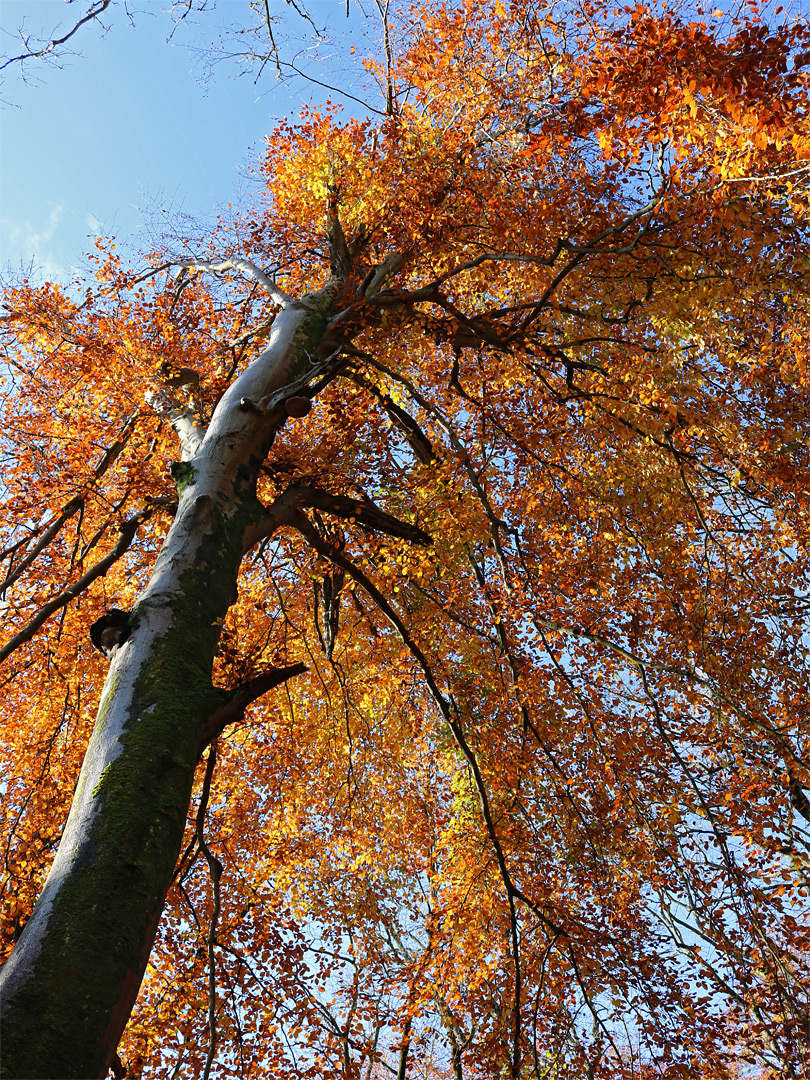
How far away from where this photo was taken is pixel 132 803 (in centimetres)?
266

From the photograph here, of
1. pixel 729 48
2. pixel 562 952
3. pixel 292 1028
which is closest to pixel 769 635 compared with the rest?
pixel 562 952

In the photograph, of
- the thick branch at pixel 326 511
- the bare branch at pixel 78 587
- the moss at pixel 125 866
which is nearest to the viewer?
the moss at pixel 125 866

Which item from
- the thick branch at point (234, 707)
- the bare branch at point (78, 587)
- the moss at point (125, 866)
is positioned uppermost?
the bare branch at point (78, 587)

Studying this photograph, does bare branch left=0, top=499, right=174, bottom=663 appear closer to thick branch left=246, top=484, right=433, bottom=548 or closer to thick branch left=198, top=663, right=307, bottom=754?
thick branch left=246, top=484, right=433, bottom=548

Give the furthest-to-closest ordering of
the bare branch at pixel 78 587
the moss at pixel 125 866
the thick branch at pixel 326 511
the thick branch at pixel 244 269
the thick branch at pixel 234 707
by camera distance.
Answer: the thick branch at pixel 244 269 → the thick branch at pixel 326 511 → the bare branch at pixel 78 587 → the thick branch at pixel 234 707 → the moss at pixel 125 866

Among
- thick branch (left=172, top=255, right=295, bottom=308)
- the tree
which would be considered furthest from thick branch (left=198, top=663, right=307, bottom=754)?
thick branch (left=172, top=255, right=295, bottom=308)

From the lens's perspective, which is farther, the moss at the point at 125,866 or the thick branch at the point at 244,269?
the thick branch at the point at 244,269

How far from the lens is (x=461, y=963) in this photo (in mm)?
7395

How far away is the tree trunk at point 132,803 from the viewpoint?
2090 mm

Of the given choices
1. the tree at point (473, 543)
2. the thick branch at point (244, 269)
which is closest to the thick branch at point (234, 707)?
the tree at point (473, 543)

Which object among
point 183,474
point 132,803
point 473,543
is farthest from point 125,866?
point 473,543

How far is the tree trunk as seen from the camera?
2.09m

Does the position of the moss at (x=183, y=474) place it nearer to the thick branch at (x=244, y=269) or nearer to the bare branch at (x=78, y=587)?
the bare branch at (x=78, y=587)

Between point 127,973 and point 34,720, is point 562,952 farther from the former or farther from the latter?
point 34,720
